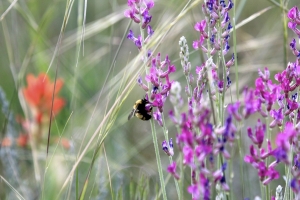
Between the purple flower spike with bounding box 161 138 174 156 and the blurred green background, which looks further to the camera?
the blurred green background

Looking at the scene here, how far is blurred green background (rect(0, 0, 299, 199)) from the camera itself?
6.13 ft

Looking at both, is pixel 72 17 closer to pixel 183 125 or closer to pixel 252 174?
pixel 252 174

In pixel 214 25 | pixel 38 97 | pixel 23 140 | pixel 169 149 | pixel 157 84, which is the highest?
pixel 38 97

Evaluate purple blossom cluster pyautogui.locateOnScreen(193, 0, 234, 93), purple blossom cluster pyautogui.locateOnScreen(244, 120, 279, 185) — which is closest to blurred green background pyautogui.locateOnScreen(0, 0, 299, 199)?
purple blossom cluster pyautogui.locateOnScreen(193, 0, 234, 93)

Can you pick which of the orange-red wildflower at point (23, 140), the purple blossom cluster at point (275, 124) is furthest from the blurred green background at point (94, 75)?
the purple blossom cluster at point (275, 124)

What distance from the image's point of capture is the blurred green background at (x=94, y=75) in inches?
73.6

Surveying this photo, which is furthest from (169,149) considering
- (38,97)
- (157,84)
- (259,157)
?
(38,97)

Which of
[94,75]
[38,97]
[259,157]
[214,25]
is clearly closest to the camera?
[259,157]

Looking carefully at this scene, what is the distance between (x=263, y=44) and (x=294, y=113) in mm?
1463

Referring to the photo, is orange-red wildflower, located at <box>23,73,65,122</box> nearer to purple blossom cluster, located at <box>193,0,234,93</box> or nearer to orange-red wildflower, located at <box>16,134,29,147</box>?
orange-red wildflower, located at <box>16,134,29,147</box>

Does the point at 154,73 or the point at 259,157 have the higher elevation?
the point at 154,73

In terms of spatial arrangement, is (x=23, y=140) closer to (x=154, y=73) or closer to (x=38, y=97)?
(x=38, y=97)

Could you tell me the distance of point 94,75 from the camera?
117 inches

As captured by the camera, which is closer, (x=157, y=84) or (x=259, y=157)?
(x=259, y=157)
